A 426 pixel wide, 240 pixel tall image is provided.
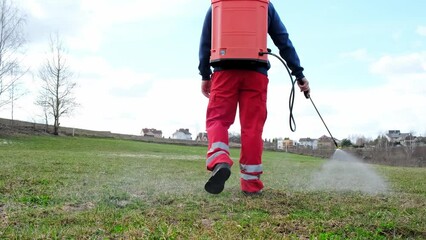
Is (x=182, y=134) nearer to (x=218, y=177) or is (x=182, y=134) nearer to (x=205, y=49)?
(x=205, y=49)

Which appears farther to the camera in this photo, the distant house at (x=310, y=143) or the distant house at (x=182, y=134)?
the distant house at (x=182, y=134)

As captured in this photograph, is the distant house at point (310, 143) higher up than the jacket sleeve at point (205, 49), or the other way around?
the jacket sleeve at point (205, 49)

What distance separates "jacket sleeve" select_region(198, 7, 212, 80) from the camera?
13.8 ft

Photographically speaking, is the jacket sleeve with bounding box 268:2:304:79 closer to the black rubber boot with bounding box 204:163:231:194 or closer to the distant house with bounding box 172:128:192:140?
the black rubber boot with bounding box 204:163:231:194

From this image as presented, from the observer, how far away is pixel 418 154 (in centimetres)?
3581

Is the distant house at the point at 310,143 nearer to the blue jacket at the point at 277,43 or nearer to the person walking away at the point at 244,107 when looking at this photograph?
the blue jacket at the point at 277,43

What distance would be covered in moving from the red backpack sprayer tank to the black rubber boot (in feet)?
3.16

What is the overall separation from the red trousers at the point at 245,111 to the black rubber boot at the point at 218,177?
1.39 feet

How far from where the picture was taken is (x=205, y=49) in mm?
4254

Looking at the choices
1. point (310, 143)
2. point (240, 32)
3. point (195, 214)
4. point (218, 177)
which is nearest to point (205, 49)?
point (240, 32)

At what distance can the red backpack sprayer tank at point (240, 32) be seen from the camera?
3773mm

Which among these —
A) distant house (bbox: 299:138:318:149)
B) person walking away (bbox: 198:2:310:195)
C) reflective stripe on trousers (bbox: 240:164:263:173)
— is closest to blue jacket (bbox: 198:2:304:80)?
person walking away (bbox: 198:2:310:195)

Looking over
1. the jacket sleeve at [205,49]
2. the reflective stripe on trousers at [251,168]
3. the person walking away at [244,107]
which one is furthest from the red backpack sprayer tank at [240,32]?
the reflective stripe on trousers at [251,168]

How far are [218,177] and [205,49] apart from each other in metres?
1.40
